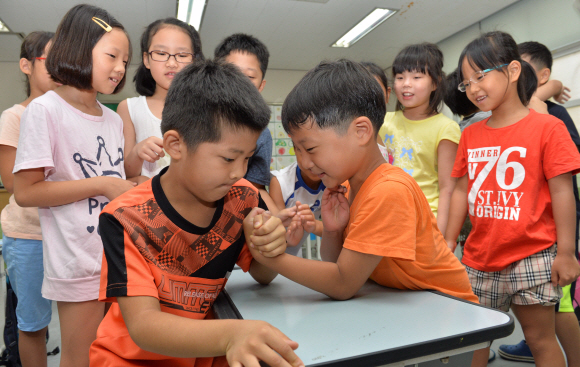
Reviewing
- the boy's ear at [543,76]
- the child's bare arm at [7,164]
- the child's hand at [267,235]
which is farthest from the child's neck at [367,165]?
the boy's ear at [543,76]

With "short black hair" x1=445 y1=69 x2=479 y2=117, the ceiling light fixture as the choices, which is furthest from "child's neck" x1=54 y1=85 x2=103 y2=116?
the ceiling light fixture

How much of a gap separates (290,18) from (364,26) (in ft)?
3.96

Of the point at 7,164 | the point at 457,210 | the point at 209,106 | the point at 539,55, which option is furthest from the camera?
the point at 539,55

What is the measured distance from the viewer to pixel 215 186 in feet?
2.72

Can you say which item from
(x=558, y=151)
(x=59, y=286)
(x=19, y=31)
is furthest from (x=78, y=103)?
(x=19, y=31)

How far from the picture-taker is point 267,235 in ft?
2.83

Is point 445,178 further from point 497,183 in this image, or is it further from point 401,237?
point 401,237

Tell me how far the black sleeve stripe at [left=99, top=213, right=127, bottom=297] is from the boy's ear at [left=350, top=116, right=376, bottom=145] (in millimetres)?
600

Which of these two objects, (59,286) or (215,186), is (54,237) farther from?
(215,186)

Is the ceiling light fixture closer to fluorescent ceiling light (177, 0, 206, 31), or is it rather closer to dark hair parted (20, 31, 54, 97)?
fluorescent ceiling light (177, 0, 206, 31)

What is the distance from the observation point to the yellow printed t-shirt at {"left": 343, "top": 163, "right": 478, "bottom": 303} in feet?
2.76

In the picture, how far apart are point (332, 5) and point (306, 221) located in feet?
15.5

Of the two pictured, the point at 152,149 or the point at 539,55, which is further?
the point at 539,55

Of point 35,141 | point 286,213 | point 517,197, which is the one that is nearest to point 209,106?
point 286,213
